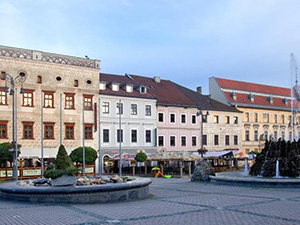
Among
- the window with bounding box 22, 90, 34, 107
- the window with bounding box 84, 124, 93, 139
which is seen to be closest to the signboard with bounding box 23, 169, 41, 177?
the window with bounding box 22, 90, 34, 107

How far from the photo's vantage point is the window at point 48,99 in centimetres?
3991

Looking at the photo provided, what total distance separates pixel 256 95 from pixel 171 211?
55.6 m

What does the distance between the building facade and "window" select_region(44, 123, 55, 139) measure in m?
29.1

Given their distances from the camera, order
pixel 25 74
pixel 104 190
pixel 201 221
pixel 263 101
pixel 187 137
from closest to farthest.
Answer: pixel 201 221 < pixel 104 190 < pixel 25 74 < pixel 187 137 < pixel 263 101

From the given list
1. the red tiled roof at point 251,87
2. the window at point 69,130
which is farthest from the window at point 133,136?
the red tiled roof at point 251,87

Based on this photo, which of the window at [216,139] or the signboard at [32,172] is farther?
the window at [216,139]

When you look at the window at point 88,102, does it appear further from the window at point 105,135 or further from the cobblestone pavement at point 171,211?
the cobblestone pavement at point 171,211

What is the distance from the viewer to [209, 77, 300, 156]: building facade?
198ft

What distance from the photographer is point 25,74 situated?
3844 cm

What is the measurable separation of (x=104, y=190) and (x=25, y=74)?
1051 inches

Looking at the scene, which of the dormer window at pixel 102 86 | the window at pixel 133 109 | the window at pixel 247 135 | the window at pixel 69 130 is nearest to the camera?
the window at pixel 69 130

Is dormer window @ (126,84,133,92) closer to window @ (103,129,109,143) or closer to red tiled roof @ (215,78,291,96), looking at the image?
window @ (103,129,109,143)

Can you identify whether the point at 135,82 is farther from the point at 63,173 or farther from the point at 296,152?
the point at 63,173

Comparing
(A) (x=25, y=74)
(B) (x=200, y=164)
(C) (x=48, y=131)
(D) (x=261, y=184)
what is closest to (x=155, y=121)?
(C) (x=48, y=131)
